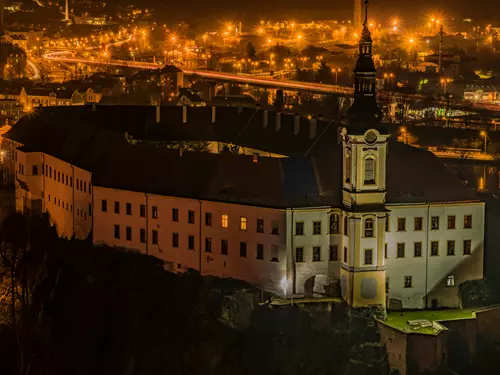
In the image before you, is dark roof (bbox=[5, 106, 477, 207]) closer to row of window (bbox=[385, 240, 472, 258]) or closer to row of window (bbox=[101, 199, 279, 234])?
row of window (bbox=[101, 199, 279, 234])

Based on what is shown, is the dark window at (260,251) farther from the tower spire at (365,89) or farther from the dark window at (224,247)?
the tower spire at (365,89)

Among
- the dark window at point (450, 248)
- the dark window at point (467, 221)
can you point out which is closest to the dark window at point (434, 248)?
the dark window at point (450, 248)

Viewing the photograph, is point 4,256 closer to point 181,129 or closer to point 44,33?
point 181,129

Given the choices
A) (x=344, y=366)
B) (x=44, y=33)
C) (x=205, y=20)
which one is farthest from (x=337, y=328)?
(x=205, y=20)

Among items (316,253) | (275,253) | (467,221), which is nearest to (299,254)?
(316,253)

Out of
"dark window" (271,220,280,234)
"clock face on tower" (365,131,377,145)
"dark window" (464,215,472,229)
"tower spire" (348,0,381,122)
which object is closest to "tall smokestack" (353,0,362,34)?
"dark window" (464,215,472,229)

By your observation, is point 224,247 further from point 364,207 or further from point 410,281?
point 410,281
